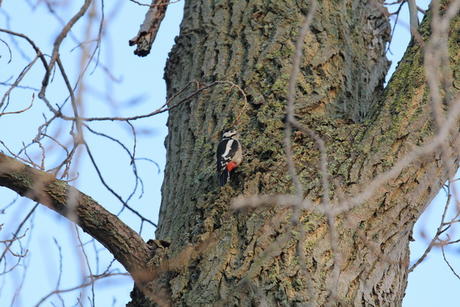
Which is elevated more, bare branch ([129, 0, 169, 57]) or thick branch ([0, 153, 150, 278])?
bare branch ([129, 0, 169, 57])

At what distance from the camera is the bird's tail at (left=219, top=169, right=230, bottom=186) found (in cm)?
313

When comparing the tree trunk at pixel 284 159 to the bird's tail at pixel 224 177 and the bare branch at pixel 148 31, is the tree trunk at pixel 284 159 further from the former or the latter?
the bare branch at pixel 148 31

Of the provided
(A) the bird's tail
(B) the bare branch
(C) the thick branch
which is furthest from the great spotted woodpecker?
(B) the bare branch

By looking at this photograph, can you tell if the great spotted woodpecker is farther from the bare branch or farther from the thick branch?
the bare branch

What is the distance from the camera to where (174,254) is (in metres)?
2.93

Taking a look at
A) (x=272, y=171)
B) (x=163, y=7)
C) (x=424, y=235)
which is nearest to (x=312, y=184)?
(x=272, y=171)

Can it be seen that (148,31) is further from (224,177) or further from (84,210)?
(84,210)

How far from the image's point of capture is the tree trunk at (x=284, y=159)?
2725mm

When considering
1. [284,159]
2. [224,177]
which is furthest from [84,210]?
[284,159]

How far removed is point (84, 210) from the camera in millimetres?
2834

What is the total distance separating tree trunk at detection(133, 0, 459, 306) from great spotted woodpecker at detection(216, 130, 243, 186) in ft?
0.14

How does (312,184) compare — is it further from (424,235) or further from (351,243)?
(424,235)

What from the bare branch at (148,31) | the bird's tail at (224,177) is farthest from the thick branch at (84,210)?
the bare branch at (148,31)

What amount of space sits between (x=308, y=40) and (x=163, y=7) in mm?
850
